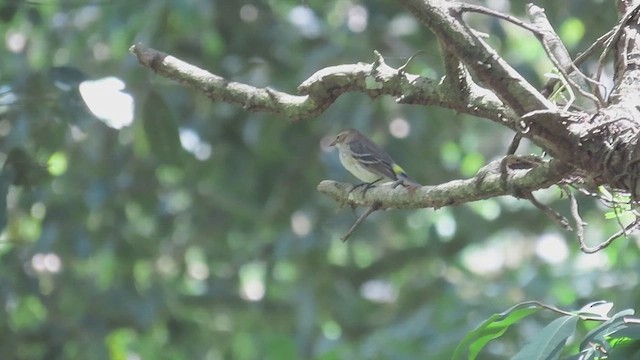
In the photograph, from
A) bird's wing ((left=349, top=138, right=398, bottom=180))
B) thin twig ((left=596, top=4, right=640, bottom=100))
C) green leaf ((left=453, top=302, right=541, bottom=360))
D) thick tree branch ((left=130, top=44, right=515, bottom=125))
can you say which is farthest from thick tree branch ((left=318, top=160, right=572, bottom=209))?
bird's wing ((left=349, top=138, right=398, bottom=180))

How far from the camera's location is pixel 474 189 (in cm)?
214

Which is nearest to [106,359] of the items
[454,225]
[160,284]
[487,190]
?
[160,284]

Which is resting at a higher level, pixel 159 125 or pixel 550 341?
pixel 550 341

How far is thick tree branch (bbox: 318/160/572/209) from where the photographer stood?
196 cm

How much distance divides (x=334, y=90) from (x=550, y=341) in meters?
0.65

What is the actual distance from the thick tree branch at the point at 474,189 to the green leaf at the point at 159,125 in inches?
101

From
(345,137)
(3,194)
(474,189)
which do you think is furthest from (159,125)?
(474,189)

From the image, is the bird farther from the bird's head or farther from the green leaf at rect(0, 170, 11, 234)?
the green leaf at rect(0, 170, 11, 234)

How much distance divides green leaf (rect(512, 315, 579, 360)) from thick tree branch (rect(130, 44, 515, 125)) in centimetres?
38

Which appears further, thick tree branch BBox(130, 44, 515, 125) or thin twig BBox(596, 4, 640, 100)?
thin twig BBox(596, 4, 640, 100)

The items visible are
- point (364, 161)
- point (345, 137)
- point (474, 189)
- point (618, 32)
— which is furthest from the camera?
point (345, 137)

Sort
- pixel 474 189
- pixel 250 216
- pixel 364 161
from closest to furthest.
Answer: pixel 474 189, pixel 364 161, pixel 250 216

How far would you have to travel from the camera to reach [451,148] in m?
8.98

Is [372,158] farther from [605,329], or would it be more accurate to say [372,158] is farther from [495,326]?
[605,329]
